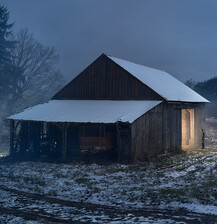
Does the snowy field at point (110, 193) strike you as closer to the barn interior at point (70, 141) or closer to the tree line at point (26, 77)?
the barn interior at point (70, 141)

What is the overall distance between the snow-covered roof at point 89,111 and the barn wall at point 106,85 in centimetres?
65

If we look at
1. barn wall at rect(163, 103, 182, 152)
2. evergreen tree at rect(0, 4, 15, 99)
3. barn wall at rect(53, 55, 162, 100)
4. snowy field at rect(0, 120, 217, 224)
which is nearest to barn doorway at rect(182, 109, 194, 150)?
barn wall at rect(163, 103, 182, 152)

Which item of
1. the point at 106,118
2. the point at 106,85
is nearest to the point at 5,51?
the point at 106,85

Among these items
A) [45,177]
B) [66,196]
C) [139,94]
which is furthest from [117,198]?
[139,94]

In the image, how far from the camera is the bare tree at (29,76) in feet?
119

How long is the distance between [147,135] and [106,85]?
5.76m

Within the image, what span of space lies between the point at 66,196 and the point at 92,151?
9311 millimetres

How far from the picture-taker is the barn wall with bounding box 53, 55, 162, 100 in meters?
21.0

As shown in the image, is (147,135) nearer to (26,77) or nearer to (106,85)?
(106,85)

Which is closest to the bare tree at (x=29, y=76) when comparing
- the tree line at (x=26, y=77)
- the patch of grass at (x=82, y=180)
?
the tree line at (x=26, y=77)

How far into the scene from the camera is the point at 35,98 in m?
36.6

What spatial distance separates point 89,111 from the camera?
19.7 m

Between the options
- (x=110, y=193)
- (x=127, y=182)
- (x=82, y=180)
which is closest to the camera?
(x=110, y=193)

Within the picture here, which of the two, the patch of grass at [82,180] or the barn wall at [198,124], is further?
the barn wall at [198,124]
